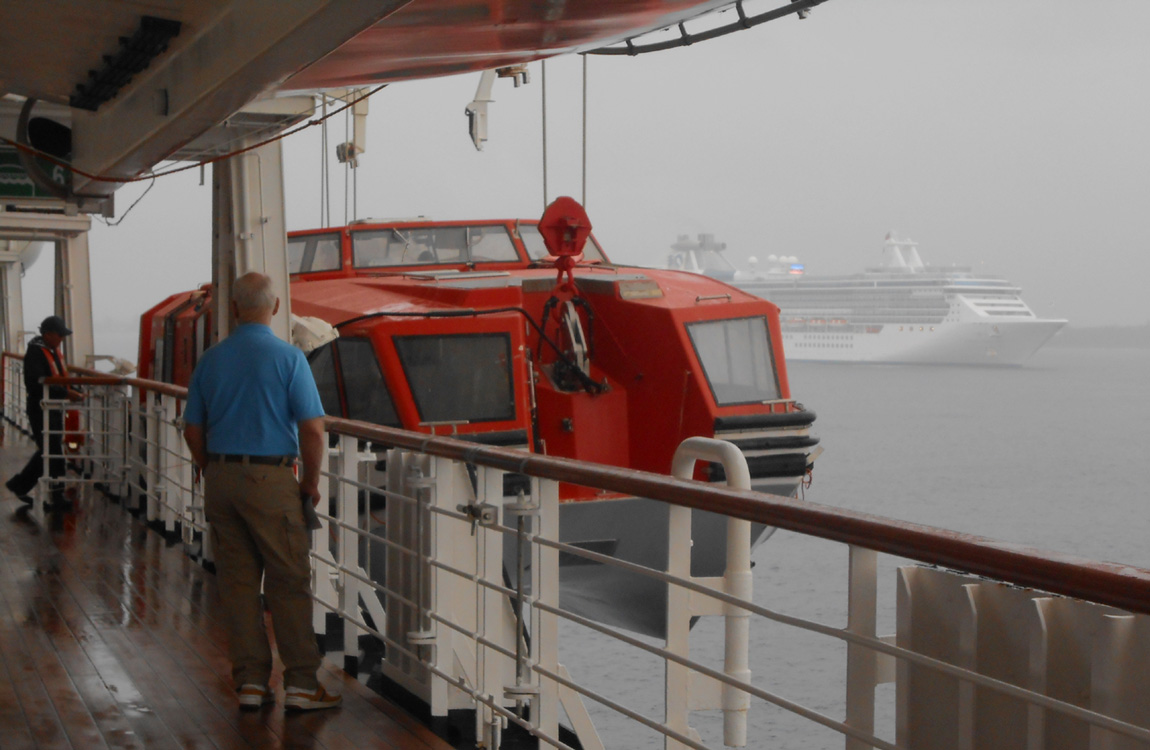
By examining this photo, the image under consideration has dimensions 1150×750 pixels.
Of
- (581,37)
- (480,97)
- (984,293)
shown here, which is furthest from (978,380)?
(581,37)

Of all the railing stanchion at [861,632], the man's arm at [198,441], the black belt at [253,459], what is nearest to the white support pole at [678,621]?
the railing stanchion at [861,632]

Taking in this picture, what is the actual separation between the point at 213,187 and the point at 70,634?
261 cm

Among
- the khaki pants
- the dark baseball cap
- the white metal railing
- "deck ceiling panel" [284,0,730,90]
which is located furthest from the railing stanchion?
the dark baseball cap

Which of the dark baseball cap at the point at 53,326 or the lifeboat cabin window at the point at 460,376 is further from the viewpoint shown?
the dark baseball cap at the point at 53,326

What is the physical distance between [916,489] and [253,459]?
46.5 metres

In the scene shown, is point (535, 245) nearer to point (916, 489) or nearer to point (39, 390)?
point (39, 390)

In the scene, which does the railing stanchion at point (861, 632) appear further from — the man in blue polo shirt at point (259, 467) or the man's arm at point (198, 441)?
the man's arm at point (198, 441)

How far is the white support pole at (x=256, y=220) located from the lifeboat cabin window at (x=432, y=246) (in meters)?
2.91

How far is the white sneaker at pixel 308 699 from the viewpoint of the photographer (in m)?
3.65

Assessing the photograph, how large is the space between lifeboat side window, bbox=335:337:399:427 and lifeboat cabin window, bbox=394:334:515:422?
166mm

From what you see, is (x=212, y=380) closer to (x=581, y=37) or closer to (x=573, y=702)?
(x=573, y=702)

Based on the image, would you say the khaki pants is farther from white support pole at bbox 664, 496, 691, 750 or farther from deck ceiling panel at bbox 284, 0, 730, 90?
deck ceiling panel at bbox 284, 0, 730, 90

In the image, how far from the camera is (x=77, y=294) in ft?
42.5

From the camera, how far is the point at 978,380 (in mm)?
90188
